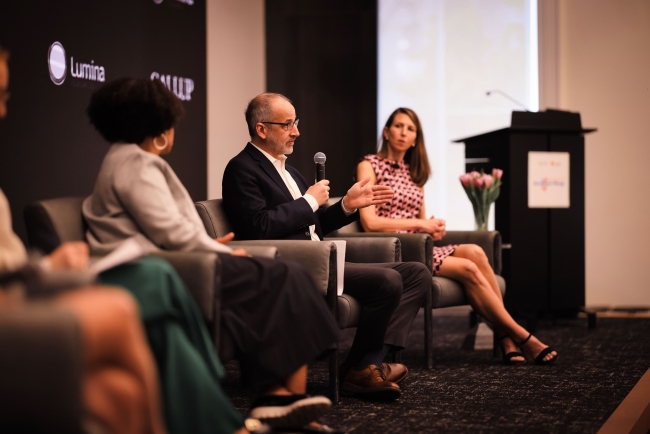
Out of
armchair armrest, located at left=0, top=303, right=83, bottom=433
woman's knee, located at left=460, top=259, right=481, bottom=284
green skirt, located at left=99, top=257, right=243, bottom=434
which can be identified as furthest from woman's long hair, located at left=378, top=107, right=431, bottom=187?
armchair armrest, located at left=0, top=303, right=83, bottom=433

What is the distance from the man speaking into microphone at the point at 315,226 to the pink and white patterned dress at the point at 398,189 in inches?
28.6

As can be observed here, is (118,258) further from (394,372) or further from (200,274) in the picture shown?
(394,372)

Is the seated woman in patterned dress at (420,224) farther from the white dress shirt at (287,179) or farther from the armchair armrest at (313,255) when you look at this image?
the armchair armrest at (313,255)

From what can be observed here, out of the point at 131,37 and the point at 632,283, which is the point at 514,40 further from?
the point at 131,37

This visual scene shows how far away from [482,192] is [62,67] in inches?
93.5

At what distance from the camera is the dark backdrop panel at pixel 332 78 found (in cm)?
621

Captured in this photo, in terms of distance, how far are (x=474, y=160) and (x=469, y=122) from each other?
108 cm

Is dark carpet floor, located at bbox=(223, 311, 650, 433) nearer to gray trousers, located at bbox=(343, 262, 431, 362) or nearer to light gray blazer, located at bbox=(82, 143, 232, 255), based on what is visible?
gray trousers, located at bbox=(343, 262, 431, 362)

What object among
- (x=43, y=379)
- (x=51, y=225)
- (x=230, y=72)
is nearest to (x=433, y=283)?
(x=51, y=225)

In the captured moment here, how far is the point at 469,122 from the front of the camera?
6.29 metres

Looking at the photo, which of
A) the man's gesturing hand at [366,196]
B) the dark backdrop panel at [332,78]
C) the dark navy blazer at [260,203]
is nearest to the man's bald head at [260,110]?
the dark navy blazer at [260,203]

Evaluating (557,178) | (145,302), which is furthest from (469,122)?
(145,302)

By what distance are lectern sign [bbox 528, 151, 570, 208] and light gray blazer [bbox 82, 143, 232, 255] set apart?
11.0 ft

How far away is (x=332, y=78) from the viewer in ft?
20.5
